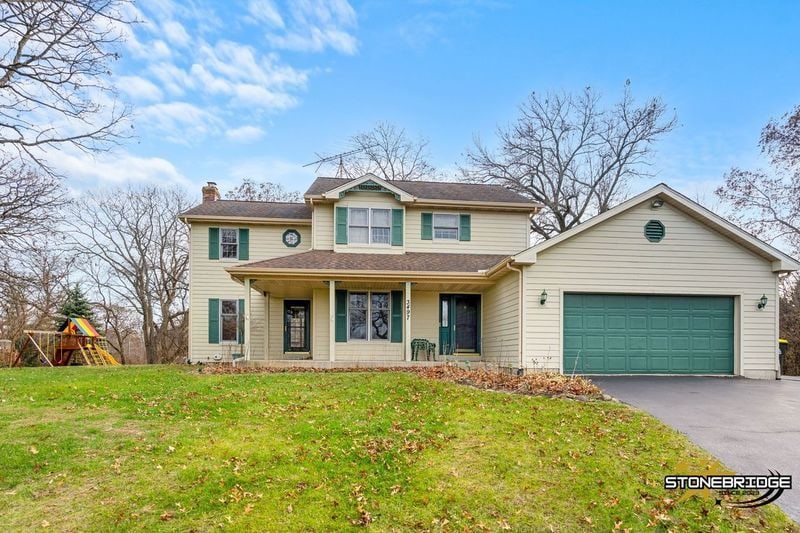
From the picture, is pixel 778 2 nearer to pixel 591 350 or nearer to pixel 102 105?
pixel 591 350

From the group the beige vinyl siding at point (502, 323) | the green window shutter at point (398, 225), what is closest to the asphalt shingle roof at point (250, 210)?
the green window shutter at point (398, 225)

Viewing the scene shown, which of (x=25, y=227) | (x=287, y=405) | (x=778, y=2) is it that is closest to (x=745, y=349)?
(x=778, y=2)

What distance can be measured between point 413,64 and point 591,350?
37.9ft

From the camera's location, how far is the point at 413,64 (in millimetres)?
16750

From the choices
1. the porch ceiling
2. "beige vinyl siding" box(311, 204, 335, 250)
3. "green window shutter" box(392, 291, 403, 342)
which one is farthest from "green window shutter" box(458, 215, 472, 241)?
"beige vinyl siding" box(311, 204, 335, 250)

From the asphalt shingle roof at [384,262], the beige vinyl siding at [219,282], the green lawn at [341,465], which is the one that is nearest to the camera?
the green lawn at [341,465]

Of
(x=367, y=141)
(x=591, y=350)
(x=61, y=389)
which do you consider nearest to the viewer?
(x=61, y=389)

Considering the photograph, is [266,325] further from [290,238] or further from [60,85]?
[60,85]

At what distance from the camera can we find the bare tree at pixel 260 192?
27.5m

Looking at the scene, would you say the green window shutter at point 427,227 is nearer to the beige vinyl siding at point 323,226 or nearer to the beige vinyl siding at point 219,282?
the beige vinyl siding at point 323,226

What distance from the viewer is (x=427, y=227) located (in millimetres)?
15539

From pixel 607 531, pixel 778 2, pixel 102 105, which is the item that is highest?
pixel 778 2

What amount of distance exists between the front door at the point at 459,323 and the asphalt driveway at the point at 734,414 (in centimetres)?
468

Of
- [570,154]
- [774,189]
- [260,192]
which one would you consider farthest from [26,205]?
[774,189]
